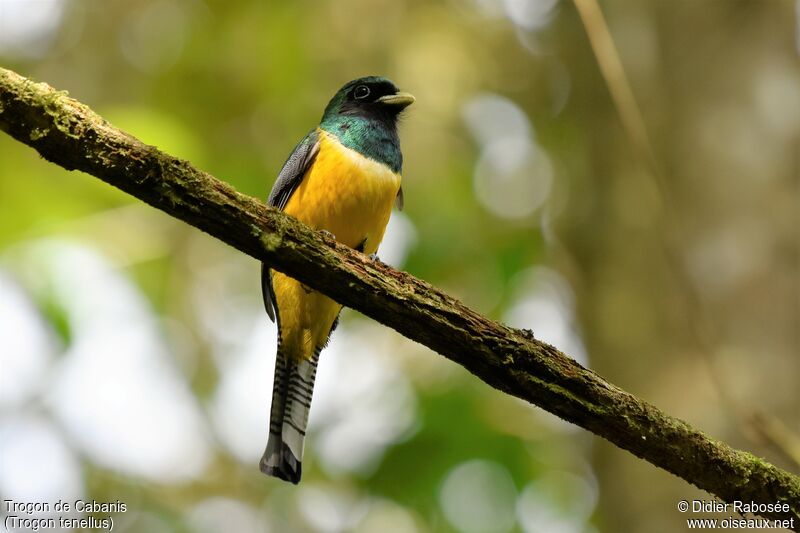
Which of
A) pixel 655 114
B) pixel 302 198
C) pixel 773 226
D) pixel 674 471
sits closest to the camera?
pixel 674 471

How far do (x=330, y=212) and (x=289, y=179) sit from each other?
344 millimetres

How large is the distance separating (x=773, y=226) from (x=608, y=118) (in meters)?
1.49

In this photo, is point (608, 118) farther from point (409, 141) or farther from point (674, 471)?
point (674, 471)

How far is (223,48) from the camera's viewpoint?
7594mm

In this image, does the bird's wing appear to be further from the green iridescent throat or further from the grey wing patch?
the green iridescent throat

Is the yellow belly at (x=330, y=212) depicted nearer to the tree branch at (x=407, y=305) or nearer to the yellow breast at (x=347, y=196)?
the yellow breast at (x=347, y=196)

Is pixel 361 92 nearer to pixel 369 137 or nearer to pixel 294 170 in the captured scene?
pixel 369 137

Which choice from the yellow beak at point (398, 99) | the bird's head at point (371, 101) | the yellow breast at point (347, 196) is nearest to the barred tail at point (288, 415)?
the yellow breast at point (347, 196)

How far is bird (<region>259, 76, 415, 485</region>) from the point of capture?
166 inches

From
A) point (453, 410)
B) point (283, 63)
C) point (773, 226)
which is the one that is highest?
point (283, 63)

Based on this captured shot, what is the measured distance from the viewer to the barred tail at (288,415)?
4.04 m

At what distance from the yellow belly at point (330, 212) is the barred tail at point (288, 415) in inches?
2.3

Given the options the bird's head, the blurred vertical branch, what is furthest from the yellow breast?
the blurred vertical branch

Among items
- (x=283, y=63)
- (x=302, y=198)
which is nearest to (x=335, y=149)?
(x=302, y=198)
